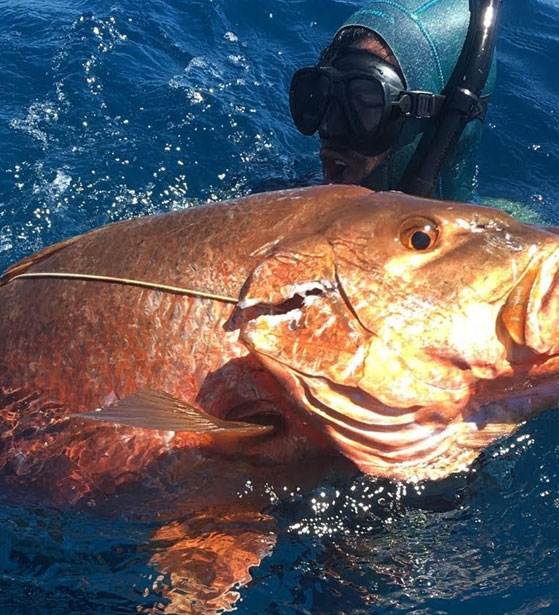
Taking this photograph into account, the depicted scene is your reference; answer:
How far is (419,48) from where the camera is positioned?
14.5 feet

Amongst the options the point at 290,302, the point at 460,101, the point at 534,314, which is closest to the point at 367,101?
the point at 460,101

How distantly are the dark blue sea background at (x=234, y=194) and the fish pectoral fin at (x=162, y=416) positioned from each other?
0.39 meters

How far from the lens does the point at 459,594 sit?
295cm

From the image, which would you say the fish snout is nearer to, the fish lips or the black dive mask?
the fish lips

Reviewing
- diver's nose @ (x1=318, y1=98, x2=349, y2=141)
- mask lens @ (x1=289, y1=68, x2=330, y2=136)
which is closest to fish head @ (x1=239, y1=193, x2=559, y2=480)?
diver's nose @ (x1=318, y1=98, x2=349, y2=141)

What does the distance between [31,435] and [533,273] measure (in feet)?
5.66

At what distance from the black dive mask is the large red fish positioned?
1.86 metres

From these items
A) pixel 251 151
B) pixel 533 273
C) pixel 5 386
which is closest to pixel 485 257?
pixel 533 273

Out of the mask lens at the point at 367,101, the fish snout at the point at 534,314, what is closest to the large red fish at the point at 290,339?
the fish snout at the point at 534,314

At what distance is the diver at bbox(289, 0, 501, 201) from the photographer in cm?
431

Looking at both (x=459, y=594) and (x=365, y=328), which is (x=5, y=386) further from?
(x=459, y=594)

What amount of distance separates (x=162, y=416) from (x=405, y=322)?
74cm

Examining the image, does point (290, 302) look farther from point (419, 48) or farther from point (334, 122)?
point (419, 48)

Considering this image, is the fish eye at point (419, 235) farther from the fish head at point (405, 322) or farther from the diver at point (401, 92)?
the diver at point (401, 92)
